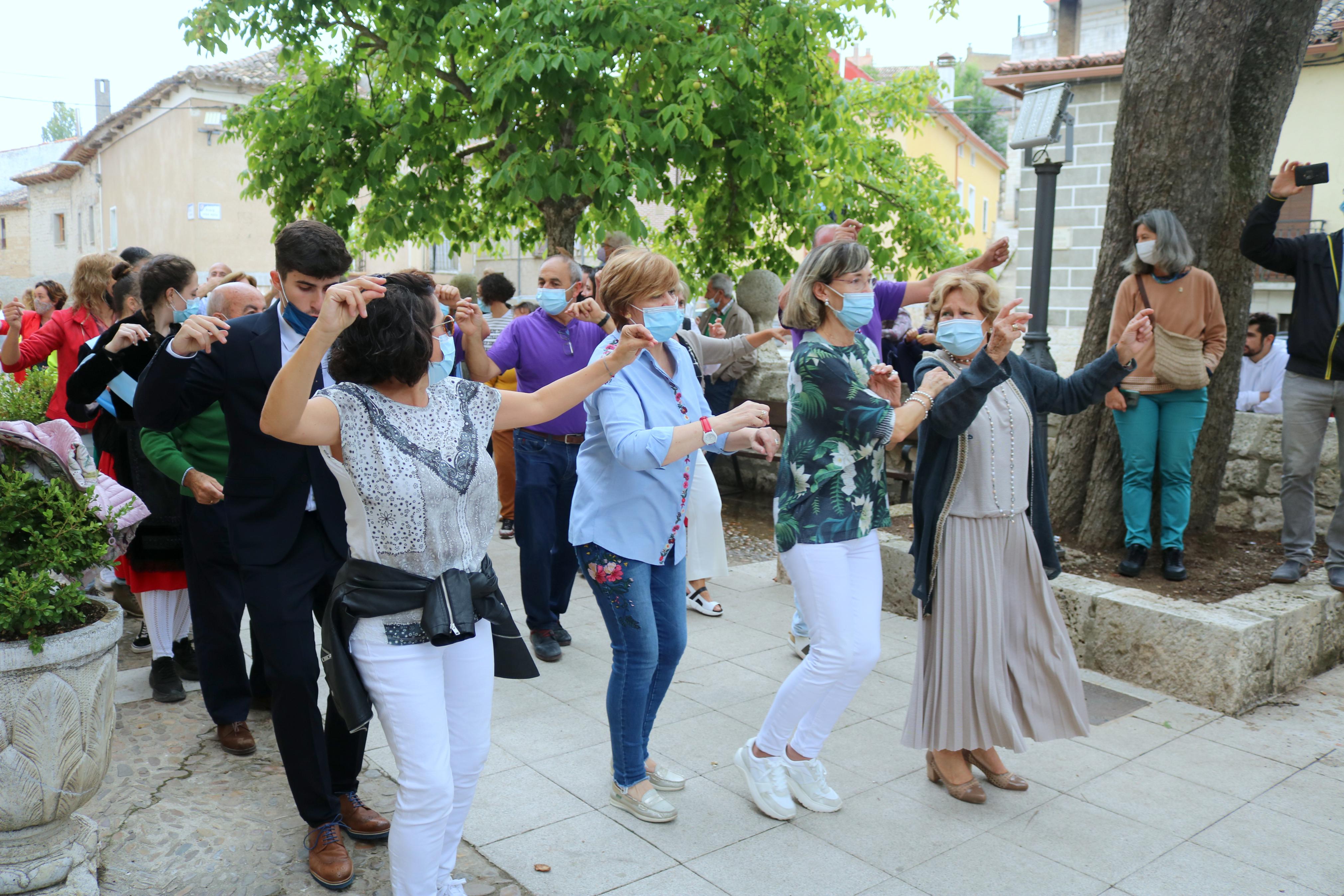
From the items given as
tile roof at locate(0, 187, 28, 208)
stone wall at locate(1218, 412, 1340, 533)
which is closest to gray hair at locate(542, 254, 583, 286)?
stone wall at locate(1218, 412, 1340, 533)

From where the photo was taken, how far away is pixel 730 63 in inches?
374

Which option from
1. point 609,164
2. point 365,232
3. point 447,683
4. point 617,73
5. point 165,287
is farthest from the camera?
point 365,232

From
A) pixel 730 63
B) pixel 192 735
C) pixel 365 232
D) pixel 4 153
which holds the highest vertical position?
pixel 4 153

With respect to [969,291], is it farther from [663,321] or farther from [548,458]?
[548,458]

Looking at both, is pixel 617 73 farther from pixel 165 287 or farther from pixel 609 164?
pixel 165 287

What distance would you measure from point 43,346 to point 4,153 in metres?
56.5

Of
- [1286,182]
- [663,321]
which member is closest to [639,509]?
[663,321]

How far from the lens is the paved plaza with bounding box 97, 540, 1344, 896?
3.27 meters

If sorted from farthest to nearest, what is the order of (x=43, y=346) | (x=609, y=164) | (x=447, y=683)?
(x=609, y=164), (x=43, y=346), (x=447, y=683)

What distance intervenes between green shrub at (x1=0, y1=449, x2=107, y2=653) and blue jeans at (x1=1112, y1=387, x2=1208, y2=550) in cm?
497

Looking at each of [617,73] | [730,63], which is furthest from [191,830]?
[617,73]

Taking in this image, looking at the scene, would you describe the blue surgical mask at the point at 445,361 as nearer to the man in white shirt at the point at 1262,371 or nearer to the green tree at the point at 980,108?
the man in white shirt at the point at 1262,371

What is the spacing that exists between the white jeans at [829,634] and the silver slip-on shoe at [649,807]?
1.39ft

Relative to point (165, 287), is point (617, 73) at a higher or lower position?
higher
